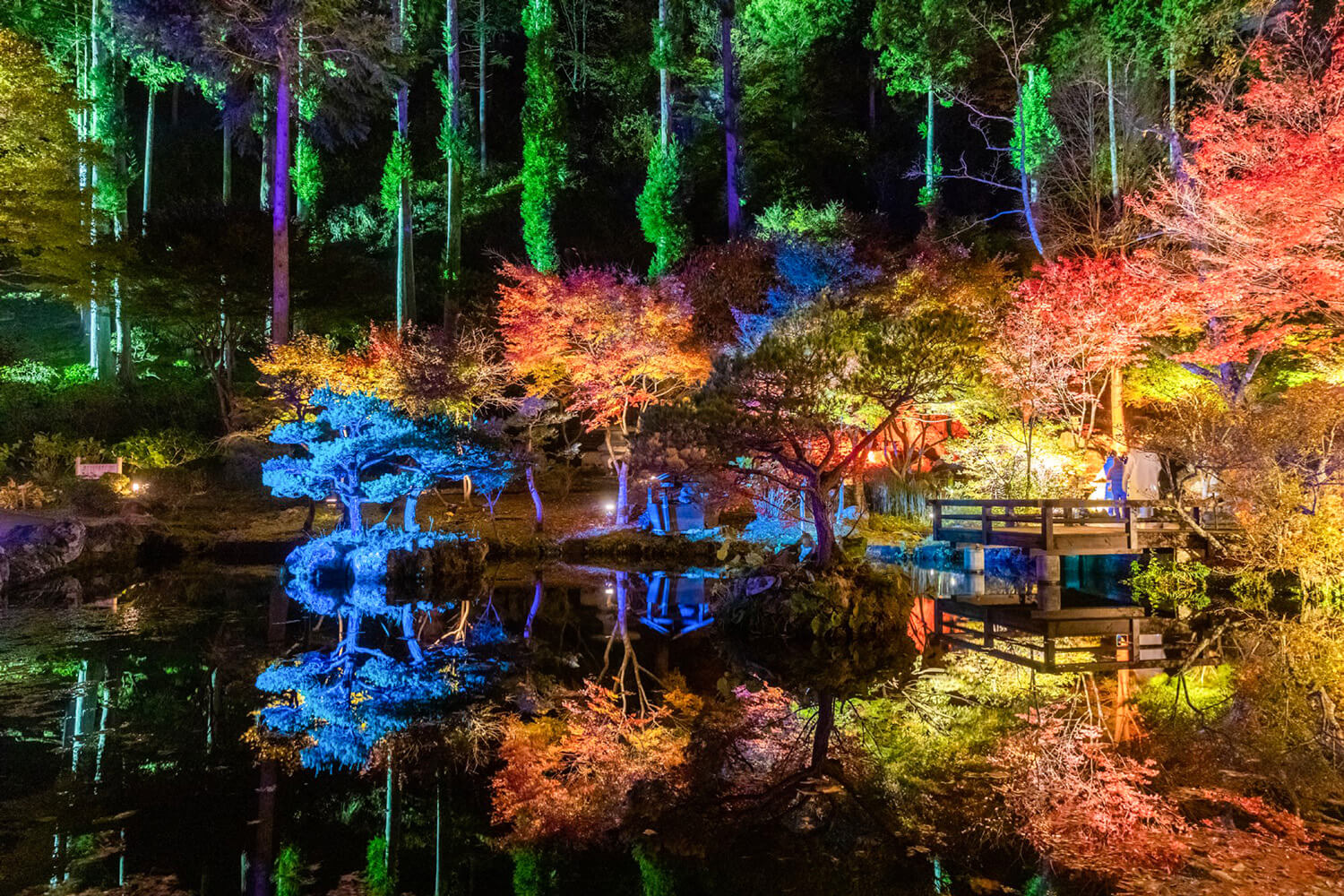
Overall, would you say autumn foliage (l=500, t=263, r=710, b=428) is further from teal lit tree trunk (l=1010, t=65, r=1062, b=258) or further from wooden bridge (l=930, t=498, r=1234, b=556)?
teal lit tree trunk (l=1010, t=65, r=1062, b=258)

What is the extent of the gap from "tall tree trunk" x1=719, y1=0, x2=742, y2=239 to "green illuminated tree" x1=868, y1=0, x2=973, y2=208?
4160 mm

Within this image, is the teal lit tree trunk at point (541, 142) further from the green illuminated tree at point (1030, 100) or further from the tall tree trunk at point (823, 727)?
the tall tree trunk at point (823, 727)

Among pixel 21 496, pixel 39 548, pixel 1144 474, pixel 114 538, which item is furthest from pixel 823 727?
pixel 21 496

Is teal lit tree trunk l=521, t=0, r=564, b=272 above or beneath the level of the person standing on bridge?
above

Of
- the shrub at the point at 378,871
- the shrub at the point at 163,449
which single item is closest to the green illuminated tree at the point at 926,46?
the shrub at the point at 163,449

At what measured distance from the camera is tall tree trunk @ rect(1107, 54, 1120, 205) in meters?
20.7

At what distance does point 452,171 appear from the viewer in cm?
2533

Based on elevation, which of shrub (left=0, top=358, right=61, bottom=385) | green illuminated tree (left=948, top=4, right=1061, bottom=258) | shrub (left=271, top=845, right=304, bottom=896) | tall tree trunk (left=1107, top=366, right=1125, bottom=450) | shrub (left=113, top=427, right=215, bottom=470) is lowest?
shrub (left=271, top=845, right=304, bottom=896)

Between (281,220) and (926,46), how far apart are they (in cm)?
1766

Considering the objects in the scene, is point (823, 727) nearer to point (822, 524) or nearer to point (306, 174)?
point (822, 524)

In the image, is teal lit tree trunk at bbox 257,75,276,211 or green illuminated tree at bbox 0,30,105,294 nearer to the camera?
green illuminated tree at bbox 0,30,105,294

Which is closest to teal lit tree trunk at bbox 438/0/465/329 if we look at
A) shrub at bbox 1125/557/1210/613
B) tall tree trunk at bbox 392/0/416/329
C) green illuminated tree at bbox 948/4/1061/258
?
tall tree trunk at bbox 392/0/416/329

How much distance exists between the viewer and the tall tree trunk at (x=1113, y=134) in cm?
2067

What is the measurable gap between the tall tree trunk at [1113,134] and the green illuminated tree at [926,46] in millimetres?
3950
